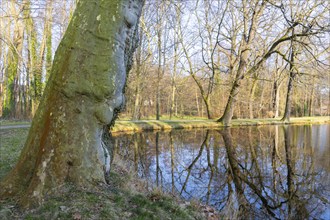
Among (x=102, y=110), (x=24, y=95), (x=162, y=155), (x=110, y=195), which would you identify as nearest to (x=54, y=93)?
(x=102, y=110)

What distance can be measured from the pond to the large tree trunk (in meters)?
2.35

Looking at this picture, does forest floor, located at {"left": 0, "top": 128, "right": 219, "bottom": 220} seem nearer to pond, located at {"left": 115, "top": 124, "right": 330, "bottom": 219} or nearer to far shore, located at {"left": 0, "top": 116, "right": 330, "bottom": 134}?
pond, located at {"left": 115, "top": 124, "right": 330, "bottom": 219}

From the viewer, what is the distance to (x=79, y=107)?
3910mm

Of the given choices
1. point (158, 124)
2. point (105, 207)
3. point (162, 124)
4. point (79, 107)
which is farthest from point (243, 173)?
point (162, 124)

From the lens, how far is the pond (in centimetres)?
556

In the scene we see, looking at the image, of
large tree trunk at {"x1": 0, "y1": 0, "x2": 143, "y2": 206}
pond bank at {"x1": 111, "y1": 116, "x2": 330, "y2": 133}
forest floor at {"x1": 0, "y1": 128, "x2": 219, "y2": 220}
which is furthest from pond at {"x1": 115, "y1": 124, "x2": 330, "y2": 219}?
pond bank at {"x1": 111, "y1": 116, "x2": 330, "y2": 133}

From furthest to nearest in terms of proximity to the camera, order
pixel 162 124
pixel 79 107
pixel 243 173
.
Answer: pixel 162 124 → pixel 243 173 → pixel 79 107

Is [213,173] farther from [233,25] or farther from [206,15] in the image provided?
[206,15]

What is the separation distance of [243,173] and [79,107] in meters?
5.50

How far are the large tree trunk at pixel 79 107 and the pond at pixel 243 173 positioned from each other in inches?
92.6

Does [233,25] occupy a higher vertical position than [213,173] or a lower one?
higher

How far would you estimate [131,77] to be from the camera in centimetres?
2050

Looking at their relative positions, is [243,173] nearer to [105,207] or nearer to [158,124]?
[105,207]

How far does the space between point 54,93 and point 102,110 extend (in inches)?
27.5
